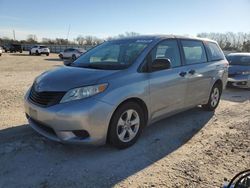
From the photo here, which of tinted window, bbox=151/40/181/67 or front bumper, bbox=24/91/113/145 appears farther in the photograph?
tinted window, bbox=151/40/181/67

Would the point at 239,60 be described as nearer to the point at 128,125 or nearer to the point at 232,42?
the point at 128,125

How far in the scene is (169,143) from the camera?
4832mm

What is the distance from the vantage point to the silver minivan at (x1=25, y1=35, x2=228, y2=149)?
395 centimetres

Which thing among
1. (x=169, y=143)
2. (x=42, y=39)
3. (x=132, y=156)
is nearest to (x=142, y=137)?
(x=169, y=143)

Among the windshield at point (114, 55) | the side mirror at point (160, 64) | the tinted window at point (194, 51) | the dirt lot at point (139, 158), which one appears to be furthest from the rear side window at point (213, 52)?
the windshield at point (114, 55)

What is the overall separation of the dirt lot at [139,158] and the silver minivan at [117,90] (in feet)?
0.98

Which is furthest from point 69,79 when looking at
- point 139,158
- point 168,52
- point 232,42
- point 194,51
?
point 232,42

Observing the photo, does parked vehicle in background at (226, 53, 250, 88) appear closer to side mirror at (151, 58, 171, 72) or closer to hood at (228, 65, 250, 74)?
hood at (228, 65, 250, 74)

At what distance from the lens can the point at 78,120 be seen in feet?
12.6

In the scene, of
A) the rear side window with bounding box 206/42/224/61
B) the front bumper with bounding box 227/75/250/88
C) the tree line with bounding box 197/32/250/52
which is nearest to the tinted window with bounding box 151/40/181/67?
the rear side window with bounding box 206/42/224/61

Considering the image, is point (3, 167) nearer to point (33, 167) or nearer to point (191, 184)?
point (33, 167)

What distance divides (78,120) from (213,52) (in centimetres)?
422

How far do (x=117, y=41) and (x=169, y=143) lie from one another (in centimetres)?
214

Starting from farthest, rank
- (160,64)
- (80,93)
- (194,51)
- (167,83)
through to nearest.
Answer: (194,51) → (167,83) → (160,64) → (80,93)
